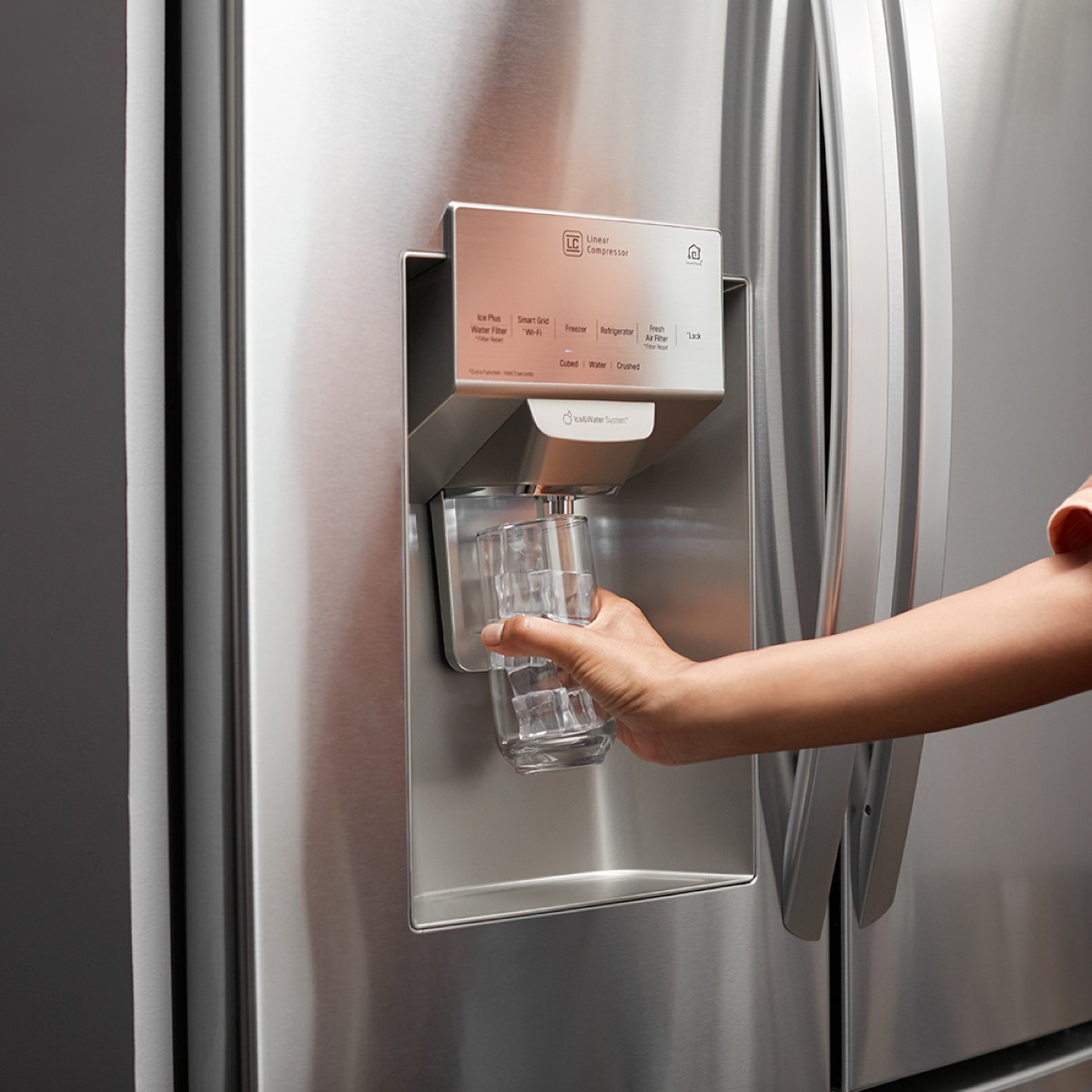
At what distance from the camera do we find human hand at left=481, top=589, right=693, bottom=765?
0.64 m

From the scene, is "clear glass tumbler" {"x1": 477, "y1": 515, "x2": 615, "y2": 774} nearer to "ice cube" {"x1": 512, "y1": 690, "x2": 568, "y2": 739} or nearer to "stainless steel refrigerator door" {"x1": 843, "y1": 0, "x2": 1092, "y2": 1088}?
"ice cube" {"x1": 512, "y1": 690, "x2": 568, "y2": 739}

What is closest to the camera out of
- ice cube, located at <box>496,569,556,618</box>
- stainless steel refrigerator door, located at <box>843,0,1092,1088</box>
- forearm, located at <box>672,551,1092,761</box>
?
forearm, located at <box>672,551,1092,761</box>

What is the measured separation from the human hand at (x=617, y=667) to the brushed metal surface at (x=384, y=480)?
0.08m

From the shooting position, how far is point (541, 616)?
0.69 metres

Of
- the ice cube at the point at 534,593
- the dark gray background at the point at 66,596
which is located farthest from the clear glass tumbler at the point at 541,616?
the dark gray background at the point at 66,596

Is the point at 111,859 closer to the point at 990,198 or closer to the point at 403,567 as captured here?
the point at 403,567

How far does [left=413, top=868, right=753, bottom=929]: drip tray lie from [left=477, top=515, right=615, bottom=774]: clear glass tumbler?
0.31ft

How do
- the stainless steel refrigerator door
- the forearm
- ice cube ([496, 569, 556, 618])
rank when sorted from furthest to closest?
the stainless steel refrigerator door
ice cube ([496, 569, 556, 618])
the forearm

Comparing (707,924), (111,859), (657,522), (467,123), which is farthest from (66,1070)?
(467,123)

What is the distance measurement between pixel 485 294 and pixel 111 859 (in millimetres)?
413

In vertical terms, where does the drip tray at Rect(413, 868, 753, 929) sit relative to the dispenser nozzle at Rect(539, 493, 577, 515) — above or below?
below

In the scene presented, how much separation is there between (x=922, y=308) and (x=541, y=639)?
36cm

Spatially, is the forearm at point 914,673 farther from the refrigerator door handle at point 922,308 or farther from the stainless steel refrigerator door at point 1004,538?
the stainless steel refrigerator door at point 1004,538

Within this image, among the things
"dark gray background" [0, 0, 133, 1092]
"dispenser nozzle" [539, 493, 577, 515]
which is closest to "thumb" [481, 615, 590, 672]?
"dispenser nozzle" [539, 493, 577, 515]
